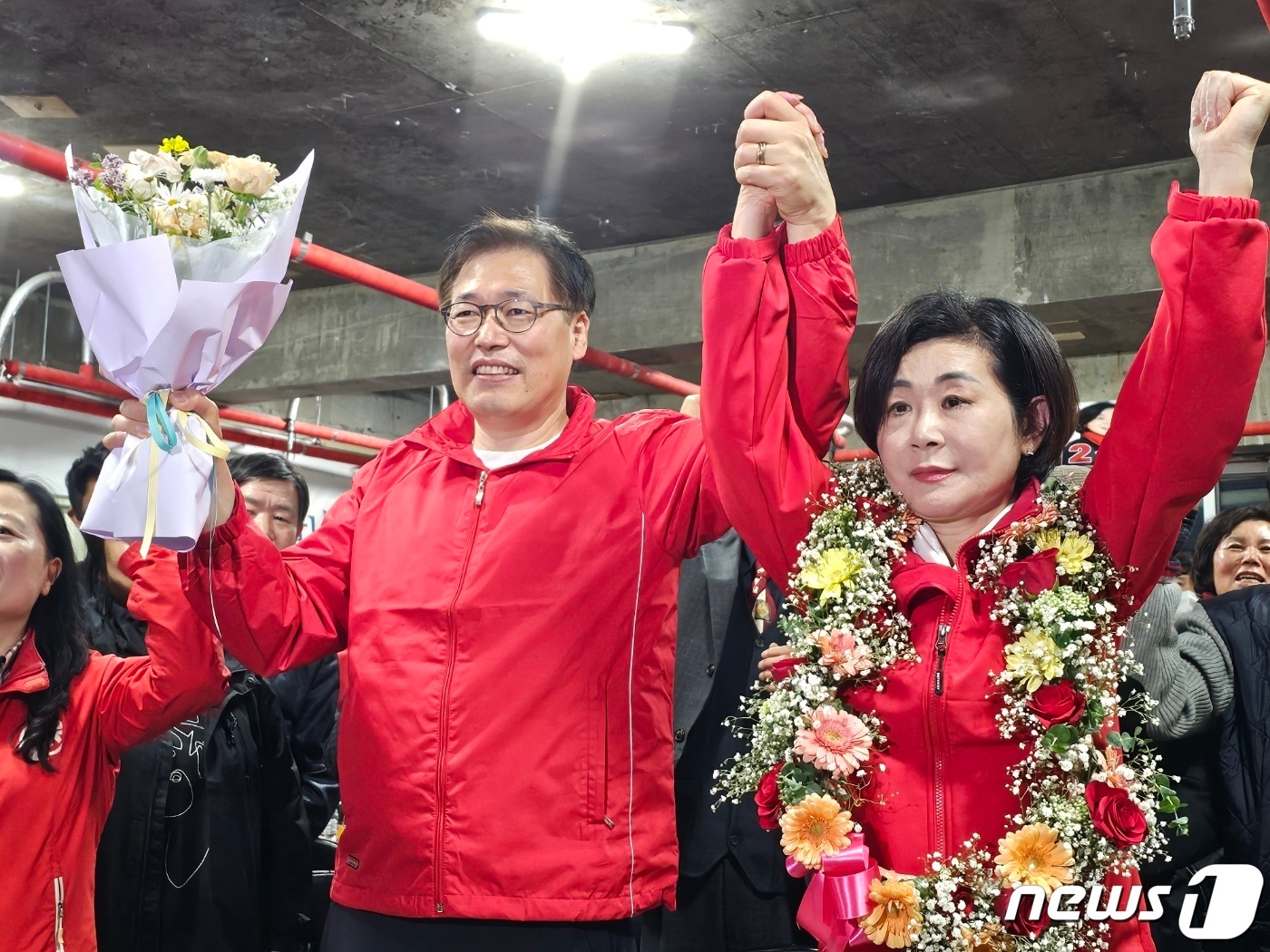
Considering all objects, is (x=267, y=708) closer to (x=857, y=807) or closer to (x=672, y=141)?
(x=857, y=807)

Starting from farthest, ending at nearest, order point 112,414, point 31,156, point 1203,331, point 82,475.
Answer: point 112,414
point 31,156
point 82,475
point 1203,331

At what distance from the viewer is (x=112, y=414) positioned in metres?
9.12

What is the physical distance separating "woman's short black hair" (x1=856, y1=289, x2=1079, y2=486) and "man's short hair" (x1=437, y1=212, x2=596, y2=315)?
61cm

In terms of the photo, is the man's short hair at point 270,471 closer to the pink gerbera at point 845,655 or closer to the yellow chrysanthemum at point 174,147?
the yellow chrysanthemum at point 174,147

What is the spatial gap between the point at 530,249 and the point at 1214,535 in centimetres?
271

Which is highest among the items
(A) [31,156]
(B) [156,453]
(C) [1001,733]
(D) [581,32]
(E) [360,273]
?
(D) [581,32]

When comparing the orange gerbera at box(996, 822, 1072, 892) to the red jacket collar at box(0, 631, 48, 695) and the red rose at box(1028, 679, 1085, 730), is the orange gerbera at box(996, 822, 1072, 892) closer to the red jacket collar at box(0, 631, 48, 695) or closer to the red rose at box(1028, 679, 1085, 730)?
the red rose at box(1028, 679, 1085, 730)

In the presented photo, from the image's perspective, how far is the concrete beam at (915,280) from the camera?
6.86m

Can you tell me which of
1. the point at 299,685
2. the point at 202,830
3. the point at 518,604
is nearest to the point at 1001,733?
the point at 518,604

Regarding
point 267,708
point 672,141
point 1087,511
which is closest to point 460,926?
point 1087,511

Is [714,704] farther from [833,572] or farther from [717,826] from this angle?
[833,572]

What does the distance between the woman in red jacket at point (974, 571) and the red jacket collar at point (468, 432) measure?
16.8 inches

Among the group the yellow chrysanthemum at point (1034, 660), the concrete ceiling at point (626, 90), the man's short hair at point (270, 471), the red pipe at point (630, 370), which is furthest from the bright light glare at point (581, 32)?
the yellow chrysanthemum at point (1034, 660)

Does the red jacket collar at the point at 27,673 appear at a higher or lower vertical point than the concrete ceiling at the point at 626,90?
lower
